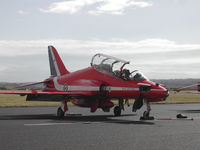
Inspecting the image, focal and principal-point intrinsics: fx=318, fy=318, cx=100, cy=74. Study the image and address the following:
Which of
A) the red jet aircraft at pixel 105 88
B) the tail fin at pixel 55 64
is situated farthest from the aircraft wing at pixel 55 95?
the tail fin at pixel 55 64

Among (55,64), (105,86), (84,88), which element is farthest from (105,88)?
(55,64)

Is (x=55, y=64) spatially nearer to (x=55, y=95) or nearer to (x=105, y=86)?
(x=55, y=95)

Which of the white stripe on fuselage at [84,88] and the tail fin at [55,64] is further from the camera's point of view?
the tail fin at [55,64]

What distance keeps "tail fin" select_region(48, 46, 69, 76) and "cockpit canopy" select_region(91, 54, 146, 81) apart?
17.6ft

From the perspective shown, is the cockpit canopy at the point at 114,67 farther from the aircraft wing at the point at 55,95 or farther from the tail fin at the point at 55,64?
the tail fin at the point at 55,64

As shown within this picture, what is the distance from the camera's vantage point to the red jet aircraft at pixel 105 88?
14766 mm

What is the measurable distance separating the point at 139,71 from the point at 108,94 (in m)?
1.98

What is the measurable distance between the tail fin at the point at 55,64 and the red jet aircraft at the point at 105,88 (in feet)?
10.7

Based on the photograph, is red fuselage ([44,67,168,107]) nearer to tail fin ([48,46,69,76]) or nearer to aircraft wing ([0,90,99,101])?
aircraft wing ([0,90,99,101])

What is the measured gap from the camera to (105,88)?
16312 mm

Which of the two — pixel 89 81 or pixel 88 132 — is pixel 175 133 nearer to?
pixel 88 132

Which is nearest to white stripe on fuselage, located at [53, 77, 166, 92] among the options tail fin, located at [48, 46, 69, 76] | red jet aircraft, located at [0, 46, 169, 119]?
red jet aircraft, located at [0, 46, 169, 119]

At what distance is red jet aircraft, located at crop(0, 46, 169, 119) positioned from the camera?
48.4ft

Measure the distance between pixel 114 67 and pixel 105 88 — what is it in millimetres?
1207
